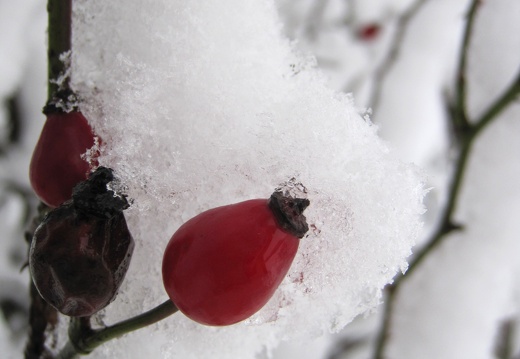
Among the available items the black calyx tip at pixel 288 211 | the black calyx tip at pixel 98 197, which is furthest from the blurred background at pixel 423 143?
the black calyx tip at pixel 98 197

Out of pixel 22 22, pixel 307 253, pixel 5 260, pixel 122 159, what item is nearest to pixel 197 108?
pixel 122 159

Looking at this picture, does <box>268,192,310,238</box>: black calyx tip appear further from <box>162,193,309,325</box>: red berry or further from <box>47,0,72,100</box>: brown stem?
<box>47,0,72,100</box>: brown stem

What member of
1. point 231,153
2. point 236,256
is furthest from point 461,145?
point 236,256

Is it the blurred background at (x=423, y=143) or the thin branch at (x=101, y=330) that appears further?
the blurred background at (x=423, y=143)

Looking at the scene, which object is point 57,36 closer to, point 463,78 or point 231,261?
point 231,261

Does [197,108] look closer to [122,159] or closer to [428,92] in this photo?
[122,159]

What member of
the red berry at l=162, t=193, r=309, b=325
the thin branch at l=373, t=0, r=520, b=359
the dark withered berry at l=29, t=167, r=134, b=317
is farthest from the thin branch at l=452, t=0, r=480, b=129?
the dark withered berry at l=29, t=167, r=134, b=317

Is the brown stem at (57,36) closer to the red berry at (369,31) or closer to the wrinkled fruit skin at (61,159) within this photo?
the wrinkled fruit skin at (61,159)
